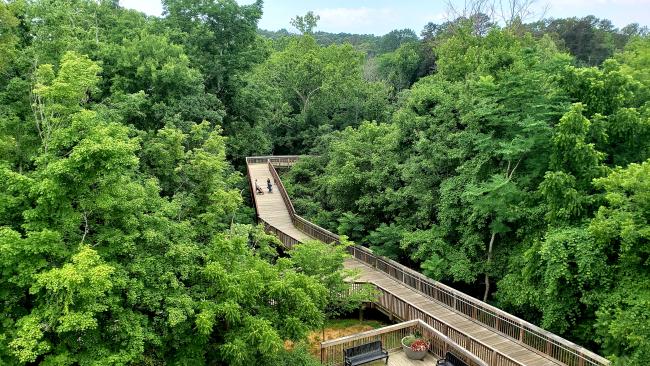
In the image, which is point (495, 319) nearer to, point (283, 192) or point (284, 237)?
point (284, 237)

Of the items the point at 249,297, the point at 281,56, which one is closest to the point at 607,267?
the point at 249,297

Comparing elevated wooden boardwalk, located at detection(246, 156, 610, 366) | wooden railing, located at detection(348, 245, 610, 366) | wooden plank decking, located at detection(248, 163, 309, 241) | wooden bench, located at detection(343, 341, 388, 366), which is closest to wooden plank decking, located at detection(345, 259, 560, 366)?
elevated wooden boardwalk, located at detection(246, 156, 610, 366)

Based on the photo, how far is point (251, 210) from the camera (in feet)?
90.7

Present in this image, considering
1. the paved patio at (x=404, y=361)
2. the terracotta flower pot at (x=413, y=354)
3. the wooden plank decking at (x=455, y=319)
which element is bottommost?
the paved patio at (x=404, y=361)

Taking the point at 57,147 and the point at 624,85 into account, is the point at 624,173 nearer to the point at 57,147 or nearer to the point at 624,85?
the point at 624,85

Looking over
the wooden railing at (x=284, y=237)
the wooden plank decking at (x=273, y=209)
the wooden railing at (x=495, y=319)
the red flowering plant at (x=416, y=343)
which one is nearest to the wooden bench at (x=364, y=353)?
the red flowering plant at (x=416, y=343)

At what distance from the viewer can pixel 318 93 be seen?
134ft

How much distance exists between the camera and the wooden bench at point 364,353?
500 inches

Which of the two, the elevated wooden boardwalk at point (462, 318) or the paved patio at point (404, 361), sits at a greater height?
the elevated wooden boardwalk at point (462, 318)

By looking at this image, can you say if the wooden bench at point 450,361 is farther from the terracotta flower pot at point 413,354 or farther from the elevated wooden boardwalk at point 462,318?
the terracotta flower pot at point 413,354

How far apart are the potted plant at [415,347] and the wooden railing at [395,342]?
0.33 meters

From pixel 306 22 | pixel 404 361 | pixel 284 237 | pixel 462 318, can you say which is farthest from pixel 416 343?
pixel 306 22

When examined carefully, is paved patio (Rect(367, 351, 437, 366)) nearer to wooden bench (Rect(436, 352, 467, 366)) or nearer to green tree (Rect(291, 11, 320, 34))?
wooden bench (Rect(436, 352, 467, 366))

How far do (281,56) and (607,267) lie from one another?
35391mm
